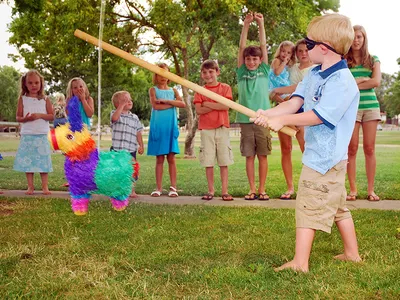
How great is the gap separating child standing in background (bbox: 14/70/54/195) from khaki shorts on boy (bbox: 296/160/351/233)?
4075mm

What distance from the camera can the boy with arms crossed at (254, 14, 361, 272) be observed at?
278 centimetres

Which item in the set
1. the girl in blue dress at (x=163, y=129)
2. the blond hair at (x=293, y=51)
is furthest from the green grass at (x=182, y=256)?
the blond hair at (x=293, y=51)

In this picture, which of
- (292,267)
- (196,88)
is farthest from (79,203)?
(292,267)

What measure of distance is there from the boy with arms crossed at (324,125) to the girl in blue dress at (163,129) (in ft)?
10.1

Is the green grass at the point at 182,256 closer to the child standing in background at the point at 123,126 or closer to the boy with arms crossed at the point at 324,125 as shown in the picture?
the boy with arms crossed at the point at 324,125

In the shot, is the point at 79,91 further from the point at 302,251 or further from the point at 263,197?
the point at 302,251

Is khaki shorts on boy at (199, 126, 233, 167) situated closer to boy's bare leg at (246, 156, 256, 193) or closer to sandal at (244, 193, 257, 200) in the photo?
boy's bare leg at (246, 156, 256, 193)

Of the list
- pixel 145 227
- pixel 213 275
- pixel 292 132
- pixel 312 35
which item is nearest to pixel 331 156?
pixel 292 132

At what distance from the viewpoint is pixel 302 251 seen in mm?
2836

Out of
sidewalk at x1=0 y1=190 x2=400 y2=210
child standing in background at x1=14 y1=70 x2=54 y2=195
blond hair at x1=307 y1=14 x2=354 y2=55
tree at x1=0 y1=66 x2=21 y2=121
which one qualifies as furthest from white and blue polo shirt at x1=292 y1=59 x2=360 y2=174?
tree at x1=0 y1=66 x2=21 y2=121

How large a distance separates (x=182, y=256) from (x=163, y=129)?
2.96 m

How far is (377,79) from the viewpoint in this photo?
5.28 m

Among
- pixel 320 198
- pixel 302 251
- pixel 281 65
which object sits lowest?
pixel 302 251

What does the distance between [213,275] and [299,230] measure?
56cm
